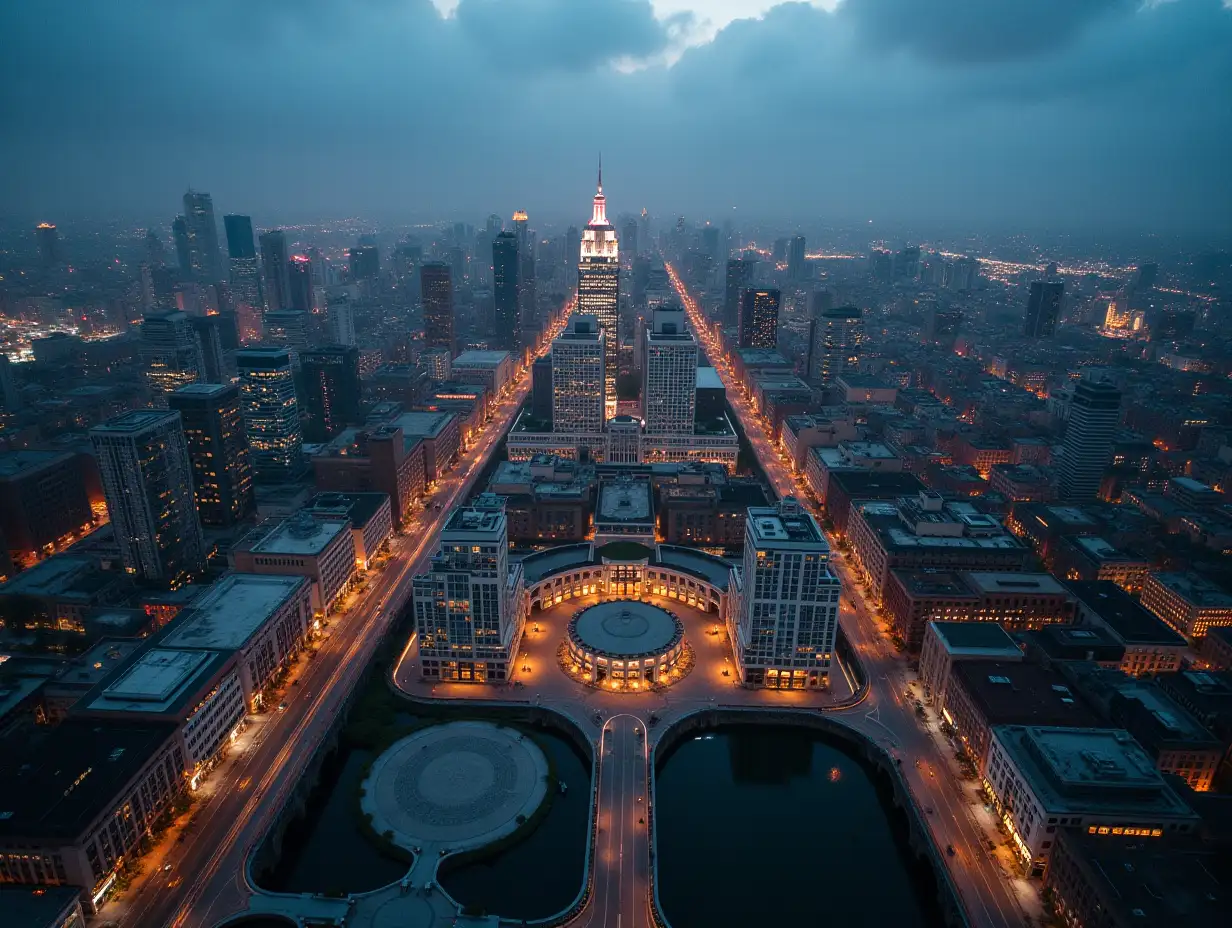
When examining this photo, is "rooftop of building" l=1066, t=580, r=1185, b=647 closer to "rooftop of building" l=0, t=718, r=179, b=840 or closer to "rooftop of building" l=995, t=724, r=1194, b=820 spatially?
"rooftop of building" l=995, t=724, r=1194, b=820

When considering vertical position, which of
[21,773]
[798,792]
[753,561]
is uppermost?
[753,561]

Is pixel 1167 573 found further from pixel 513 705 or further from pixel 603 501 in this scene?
pixel 513 705

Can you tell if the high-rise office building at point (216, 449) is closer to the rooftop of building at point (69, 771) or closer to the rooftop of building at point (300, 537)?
the rooftop of building at point (300, 537)

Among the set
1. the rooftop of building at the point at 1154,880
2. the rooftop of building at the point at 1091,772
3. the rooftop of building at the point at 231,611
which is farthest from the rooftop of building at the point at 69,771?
the rooftop of building at the point at 1091,772

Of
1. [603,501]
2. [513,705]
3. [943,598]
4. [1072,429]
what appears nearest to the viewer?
[513,705]

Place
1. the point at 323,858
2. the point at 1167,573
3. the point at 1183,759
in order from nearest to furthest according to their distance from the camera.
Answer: the point at 323,858
the point at 1183,759
the point at 1167,573

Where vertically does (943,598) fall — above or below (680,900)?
above

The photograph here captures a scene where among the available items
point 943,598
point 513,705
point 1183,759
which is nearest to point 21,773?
point 513,705
